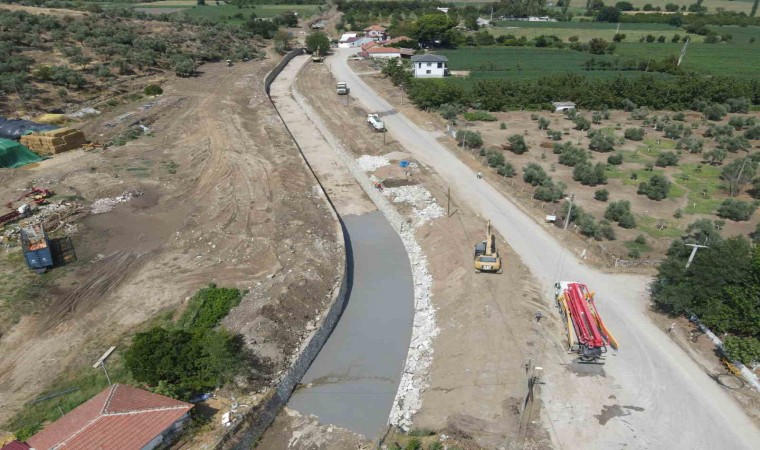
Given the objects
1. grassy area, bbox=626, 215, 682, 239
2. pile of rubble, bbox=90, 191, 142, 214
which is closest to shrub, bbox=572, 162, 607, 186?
grassy area, bbox=626, 215, 682, 239

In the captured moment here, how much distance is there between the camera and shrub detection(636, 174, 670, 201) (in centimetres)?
3453

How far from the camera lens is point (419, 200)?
34.3 m

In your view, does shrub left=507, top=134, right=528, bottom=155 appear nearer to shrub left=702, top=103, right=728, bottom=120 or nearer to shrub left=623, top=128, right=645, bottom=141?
shrub left=623, top=128, right=645, bottom=141

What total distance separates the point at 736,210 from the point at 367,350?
27620 mm

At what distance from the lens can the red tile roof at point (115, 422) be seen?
14812mm

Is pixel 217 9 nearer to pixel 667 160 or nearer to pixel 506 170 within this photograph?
pixel 506 170

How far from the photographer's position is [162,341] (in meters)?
18.5

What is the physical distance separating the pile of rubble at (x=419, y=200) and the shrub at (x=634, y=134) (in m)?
26.4

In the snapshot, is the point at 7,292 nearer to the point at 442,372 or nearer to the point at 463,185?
the point at 442,372

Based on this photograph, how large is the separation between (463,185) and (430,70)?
4108 cm

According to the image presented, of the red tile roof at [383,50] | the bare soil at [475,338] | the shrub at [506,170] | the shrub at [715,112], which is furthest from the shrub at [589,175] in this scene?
the red tile roof at [383,50]

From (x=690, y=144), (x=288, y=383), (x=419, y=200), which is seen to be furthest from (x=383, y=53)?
(x=288, y=383)

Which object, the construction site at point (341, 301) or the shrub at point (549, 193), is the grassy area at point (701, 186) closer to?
the shrub at point (549, 193)

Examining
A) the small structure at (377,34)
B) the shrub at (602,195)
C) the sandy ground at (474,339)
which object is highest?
the small structure at (377,34)
